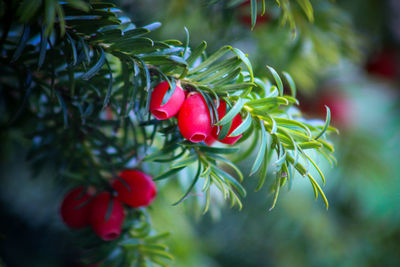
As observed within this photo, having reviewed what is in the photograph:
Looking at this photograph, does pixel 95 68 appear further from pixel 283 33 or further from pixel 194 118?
pixel 283 33

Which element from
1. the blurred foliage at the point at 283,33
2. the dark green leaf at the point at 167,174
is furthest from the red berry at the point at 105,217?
the blurred foliage at the point at 283,33

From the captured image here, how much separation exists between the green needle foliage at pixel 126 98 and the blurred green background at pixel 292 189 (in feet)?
0.71

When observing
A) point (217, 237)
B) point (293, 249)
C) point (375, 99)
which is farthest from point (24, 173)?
point (375, 99)

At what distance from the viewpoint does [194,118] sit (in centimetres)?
41

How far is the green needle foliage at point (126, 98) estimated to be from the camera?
0.42m

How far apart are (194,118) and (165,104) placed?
0.04 meters

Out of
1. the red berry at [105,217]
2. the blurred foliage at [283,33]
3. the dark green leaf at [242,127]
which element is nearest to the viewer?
the dark green leaf at [242,127]

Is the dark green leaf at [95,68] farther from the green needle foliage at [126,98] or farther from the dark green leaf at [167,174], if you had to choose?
the dark green leaf at [167,174]

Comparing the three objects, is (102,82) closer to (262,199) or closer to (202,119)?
(202,119)

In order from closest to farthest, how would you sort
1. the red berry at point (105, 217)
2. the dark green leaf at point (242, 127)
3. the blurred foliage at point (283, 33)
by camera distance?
the dark green leaf at point (242, 127) < the red berry at point (105, 217) < the blurred foliage at point (283, 33)

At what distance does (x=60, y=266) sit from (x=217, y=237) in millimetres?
608

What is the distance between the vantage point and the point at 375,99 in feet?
8.68

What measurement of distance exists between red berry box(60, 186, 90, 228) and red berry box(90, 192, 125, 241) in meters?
0.02

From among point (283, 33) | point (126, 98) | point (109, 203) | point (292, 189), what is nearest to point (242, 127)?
point (126, 98)
